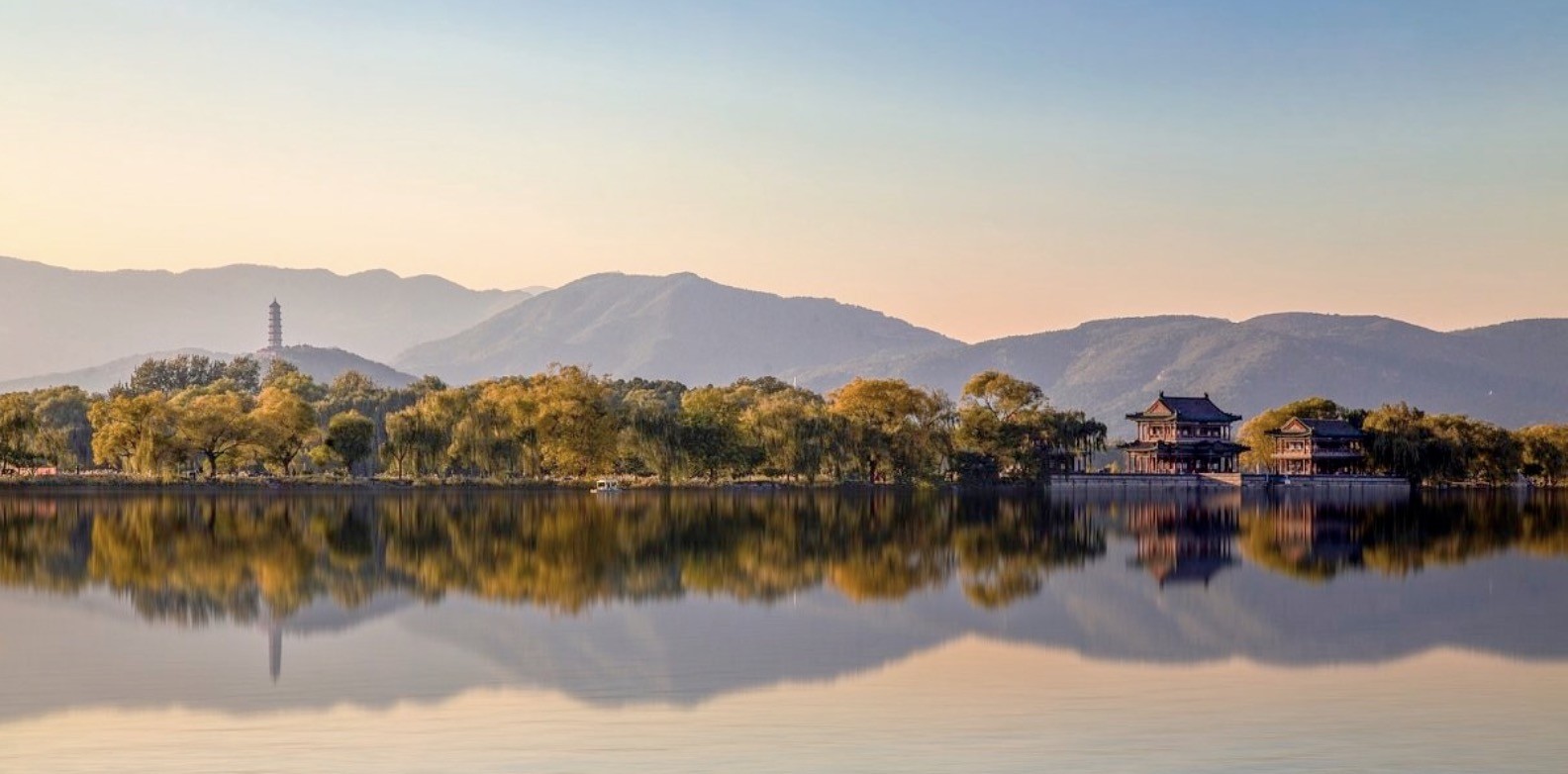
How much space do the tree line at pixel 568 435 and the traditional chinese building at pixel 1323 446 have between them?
65.1 ft

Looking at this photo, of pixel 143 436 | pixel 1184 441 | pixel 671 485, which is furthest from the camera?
pixel 1184 441

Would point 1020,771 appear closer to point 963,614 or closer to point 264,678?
point 264,678

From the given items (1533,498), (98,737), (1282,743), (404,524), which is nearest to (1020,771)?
(1282,743)

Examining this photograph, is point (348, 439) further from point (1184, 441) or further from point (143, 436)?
point (1184, 441)

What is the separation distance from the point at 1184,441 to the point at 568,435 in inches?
1987

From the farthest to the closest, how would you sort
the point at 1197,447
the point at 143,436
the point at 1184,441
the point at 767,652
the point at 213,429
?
1. the point at 1184,441
2. the point at 1197,447
3. the point at 213,429
4. the point at 143,436
5. the point at 767,652

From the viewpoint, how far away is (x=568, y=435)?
71.6m

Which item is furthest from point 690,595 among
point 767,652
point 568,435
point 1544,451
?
point 1544,451

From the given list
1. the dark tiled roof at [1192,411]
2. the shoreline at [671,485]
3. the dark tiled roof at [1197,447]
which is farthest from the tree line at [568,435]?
the dark tiled roof at [1192,411]

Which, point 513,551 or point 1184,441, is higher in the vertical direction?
point 1184,441

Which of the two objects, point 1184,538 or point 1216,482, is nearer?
point 1184,538

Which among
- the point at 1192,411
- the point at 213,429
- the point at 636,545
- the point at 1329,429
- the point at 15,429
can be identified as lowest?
the point at 636,545

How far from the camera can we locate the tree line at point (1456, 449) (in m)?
91.8

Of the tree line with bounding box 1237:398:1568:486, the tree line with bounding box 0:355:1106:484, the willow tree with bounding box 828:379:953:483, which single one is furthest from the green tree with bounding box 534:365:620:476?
the tree line with bounding box 1237:398:1568:486
